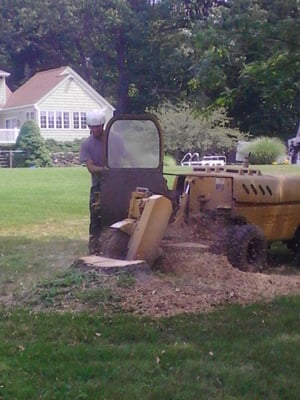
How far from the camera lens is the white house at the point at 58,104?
1831 inches

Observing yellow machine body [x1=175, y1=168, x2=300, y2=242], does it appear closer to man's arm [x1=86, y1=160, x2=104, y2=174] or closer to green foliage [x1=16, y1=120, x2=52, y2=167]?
man's arm [x1=86, y1=160, x2=104, y2=174]

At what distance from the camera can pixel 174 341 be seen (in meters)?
5.11

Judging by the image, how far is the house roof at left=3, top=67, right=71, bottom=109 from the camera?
153 ft

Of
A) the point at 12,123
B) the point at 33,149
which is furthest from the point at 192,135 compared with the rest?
the point at 12,123

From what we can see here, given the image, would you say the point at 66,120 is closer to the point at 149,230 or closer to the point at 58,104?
the point at 58,104

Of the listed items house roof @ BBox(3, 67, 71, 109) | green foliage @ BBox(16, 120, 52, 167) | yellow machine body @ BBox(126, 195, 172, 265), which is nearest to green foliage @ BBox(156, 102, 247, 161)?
green foliage @ BBox(16, 120, 52, 167)

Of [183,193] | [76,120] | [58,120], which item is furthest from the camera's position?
[76,120]

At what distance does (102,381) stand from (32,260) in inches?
179

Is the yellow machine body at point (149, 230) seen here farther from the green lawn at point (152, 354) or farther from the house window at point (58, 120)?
the house window at point (58, 120)

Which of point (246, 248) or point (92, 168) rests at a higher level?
point (92, 168)

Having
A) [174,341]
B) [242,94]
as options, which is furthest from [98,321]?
[242,94]

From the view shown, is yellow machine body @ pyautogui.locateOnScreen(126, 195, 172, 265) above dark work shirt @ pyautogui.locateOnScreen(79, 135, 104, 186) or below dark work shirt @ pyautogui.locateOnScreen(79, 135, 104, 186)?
below

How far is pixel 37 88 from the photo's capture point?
47.9 m

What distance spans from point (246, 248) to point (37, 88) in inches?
1648
